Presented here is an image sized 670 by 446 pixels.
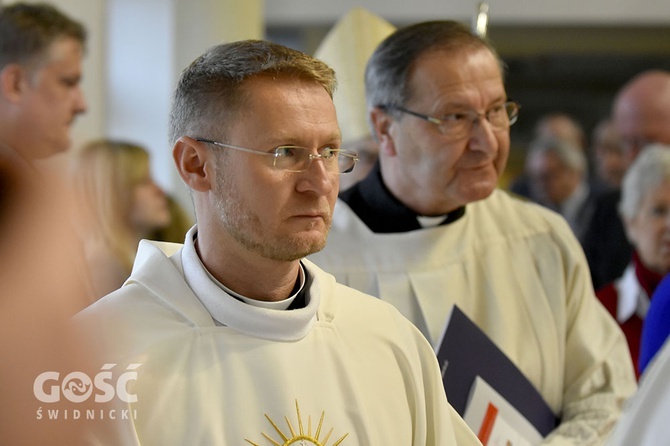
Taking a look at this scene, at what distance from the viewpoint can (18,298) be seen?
1.27 m

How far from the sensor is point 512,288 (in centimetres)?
369

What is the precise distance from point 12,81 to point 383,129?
127 centimetres

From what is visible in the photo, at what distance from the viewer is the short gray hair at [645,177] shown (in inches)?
197

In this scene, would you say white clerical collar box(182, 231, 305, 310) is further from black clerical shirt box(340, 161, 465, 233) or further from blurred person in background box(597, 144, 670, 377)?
blurred person in background box(597, 144, 670, 377)

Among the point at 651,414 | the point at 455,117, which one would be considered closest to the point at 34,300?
the point at 651,414

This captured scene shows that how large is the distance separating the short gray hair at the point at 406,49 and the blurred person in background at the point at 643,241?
1424 millimetres

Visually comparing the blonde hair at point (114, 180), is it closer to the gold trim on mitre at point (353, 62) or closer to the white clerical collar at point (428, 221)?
the gold trim on mitre at point (353, 62)

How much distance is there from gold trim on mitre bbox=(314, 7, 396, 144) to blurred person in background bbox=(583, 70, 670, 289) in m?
2.26

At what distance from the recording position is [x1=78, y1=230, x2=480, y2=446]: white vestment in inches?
92.9

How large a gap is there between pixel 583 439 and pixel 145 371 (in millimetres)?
1514

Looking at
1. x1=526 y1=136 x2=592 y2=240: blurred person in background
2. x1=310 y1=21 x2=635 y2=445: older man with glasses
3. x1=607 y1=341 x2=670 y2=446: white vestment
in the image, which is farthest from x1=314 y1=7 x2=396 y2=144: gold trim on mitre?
x1=526 y1=136 x2=592 y2=240: blurred person in background

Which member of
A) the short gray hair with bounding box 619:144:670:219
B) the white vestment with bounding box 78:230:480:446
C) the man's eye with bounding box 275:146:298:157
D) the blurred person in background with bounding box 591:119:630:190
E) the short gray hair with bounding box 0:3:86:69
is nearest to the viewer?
the white vestment with bounding box 78:230:480:446

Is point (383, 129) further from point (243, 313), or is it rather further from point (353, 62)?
point (243, 313)

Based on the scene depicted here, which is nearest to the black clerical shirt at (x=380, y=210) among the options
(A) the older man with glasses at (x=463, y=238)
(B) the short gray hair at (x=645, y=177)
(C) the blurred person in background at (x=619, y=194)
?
(A) the older man with glasses at (x=463, y=238)
